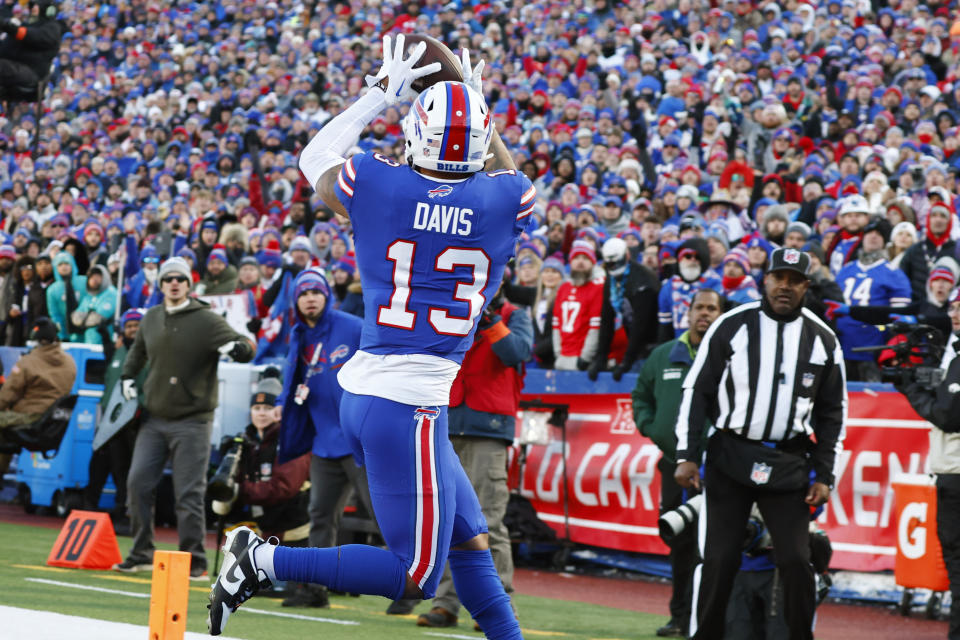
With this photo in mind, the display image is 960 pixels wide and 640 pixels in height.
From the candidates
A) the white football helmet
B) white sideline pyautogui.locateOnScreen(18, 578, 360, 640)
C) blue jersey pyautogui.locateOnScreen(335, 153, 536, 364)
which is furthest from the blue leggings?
white sideline pyautogui.locateOnScreen(18, 578, 360, 640)

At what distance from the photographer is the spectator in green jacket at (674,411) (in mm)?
8008

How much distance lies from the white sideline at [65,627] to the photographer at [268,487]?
7.88 ft

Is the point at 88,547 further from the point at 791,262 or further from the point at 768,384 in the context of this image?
the point at 791,262

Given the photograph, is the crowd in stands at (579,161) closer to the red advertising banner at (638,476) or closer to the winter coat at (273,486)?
the red advertising banner at (638,476)

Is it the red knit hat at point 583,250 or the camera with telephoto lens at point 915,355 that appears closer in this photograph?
the camera with telephoto lens at point 915,355

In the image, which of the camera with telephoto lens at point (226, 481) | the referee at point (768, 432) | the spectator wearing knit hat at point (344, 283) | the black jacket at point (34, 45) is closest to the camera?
the referee at point (768, 432)

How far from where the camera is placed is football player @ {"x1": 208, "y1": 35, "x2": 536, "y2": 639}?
457 cm

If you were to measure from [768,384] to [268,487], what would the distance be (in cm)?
382

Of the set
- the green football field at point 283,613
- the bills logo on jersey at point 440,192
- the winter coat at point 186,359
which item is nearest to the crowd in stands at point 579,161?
the winter coat at point 186,359

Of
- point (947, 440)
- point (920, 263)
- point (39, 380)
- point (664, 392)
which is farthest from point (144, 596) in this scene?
point (920, 263)

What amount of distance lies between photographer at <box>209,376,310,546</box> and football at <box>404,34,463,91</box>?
435 cm

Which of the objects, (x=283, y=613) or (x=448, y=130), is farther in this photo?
(x=283, y=613)

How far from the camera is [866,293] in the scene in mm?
10922

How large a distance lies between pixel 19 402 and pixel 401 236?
9626 millimetres
